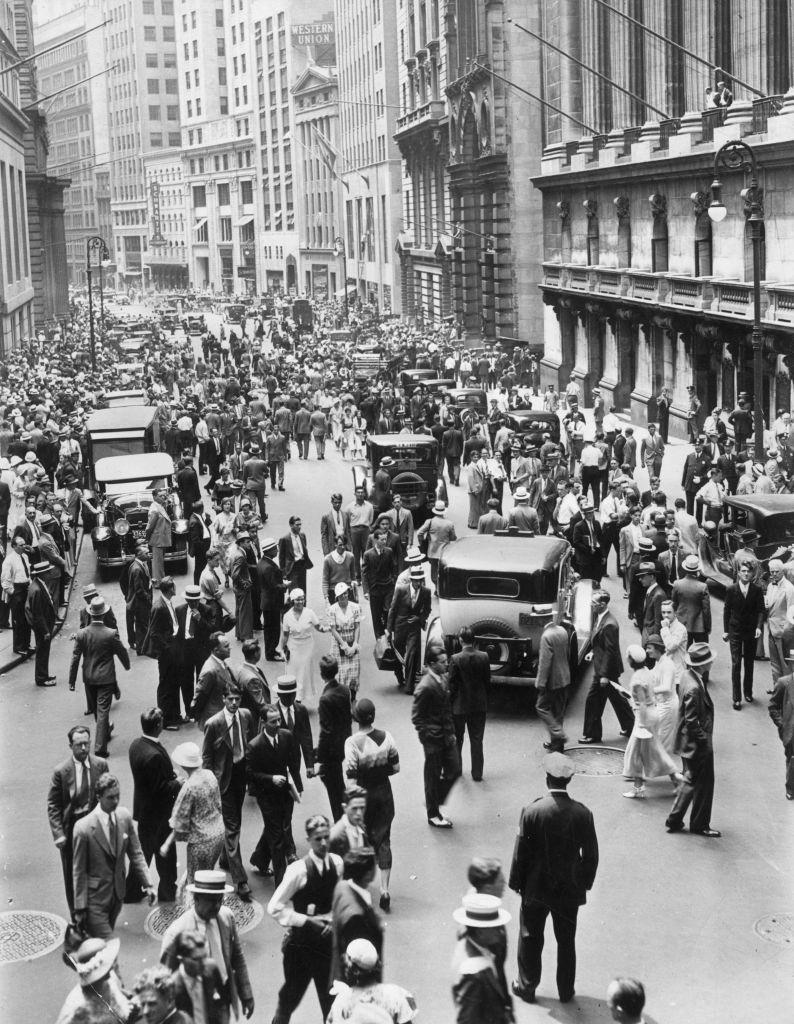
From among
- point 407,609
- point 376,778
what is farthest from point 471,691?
point 407,609

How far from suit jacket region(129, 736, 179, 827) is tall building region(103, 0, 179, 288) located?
176993 mm

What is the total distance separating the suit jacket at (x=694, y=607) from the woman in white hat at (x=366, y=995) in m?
9.95

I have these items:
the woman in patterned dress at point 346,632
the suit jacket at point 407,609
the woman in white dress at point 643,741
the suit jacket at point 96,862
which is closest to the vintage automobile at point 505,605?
the suit jacket at point 407,609

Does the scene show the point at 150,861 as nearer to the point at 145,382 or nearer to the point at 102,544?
the point at 102,544

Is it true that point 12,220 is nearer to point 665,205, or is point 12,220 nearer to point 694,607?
point 665,205

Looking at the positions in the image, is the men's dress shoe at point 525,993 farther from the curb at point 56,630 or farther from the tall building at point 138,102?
the tall building at point 138,102

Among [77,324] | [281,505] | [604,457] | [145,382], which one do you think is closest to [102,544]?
[281,505]

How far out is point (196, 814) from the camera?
10422 mm

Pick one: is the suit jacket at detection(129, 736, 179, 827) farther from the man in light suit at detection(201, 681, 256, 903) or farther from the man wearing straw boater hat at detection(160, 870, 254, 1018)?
the man wearing straw boater hat at detection(160, 870, 254, 1018)

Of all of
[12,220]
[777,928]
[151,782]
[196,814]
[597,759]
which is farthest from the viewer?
[12,220]

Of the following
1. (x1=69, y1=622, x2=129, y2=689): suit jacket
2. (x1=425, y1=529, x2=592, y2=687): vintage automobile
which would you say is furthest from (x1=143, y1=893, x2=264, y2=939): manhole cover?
(x1=425, y1=529, x2=592, y2=687): vintage automobile

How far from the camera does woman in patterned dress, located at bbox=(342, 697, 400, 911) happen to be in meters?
11.1

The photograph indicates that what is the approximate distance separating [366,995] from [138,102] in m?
191

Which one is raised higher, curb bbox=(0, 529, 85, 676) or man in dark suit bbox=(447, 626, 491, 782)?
man in dark suit bbox=(447, 626, 491, 782)
